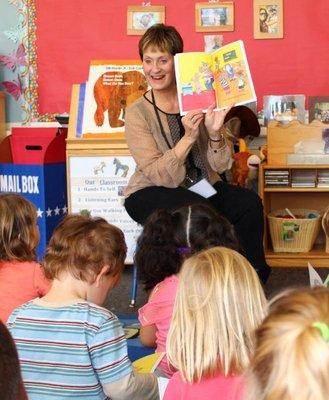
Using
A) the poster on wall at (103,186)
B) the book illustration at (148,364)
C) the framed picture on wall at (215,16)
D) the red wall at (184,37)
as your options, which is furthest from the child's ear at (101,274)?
the framed picture on wall at (215,16)

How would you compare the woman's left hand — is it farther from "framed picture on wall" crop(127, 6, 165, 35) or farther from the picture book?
"framed picture on wall" crop(127, 6, 165, 35)

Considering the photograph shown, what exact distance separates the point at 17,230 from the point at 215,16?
2.56 m

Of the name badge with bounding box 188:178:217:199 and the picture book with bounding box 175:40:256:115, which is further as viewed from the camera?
the name badge with bounding box 188:178:217:199

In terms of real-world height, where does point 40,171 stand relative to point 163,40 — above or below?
below

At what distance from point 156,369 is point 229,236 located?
537 millimetres

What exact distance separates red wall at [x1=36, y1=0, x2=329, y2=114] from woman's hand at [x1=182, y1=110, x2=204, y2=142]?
5.41 feet

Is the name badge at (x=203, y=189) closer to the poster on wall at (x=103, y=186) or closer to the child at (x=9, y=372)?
the poster on wall at (x=103, y=186)

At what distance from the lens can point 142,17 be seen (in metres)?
4.57

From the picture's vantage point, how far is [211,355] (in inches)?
56.9

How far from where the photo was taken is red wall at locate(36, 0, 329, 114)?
14.5 feet

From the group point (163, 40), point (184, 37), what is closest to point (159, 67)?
point (163, 40)

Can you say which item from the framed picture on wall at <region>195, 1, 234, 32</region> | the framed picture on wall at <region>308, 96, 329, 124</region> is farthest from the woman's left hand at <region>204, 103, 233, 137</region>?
the framed picture on wall at <region>195, 1, 234, 32</region>

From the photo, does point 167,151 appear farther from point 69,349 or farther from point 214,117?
point 69,349

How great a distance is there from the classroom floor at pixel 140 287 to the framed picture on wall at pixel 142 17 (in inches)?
56.8
